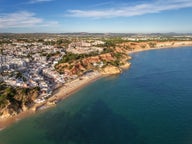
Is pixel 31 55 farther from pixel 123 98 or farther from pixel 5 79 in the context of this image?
pixel 123 98

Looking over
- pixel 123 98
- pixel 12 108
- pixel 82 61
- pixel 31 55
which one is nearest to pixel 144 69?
pixel 82 61

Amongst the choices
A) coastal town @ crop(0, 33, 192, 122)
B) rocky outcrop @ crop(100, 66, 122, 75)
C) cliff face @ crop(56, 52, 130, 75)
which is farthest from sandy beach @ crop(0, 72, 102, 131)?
cliff face @ crop(56, 52, 130, 75)

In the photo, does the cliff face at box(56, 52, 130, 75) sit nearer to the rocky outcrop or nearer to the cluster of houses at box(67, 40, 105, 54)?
the rocky outcrop

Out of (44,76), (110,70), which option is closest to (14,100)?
(44,76)

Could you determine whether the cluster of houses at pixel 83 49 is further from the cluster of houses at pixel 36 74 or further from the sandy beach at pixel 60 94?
the sandy beach at pixel 60 94

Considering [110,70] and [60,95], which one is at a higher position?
[110,70]

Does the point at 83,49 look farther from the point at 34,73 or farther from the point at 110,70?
the point at 34,73

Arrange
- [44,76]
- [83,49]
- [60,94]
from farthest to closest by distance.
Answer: [83,49] < [44,76] < [60,94]
